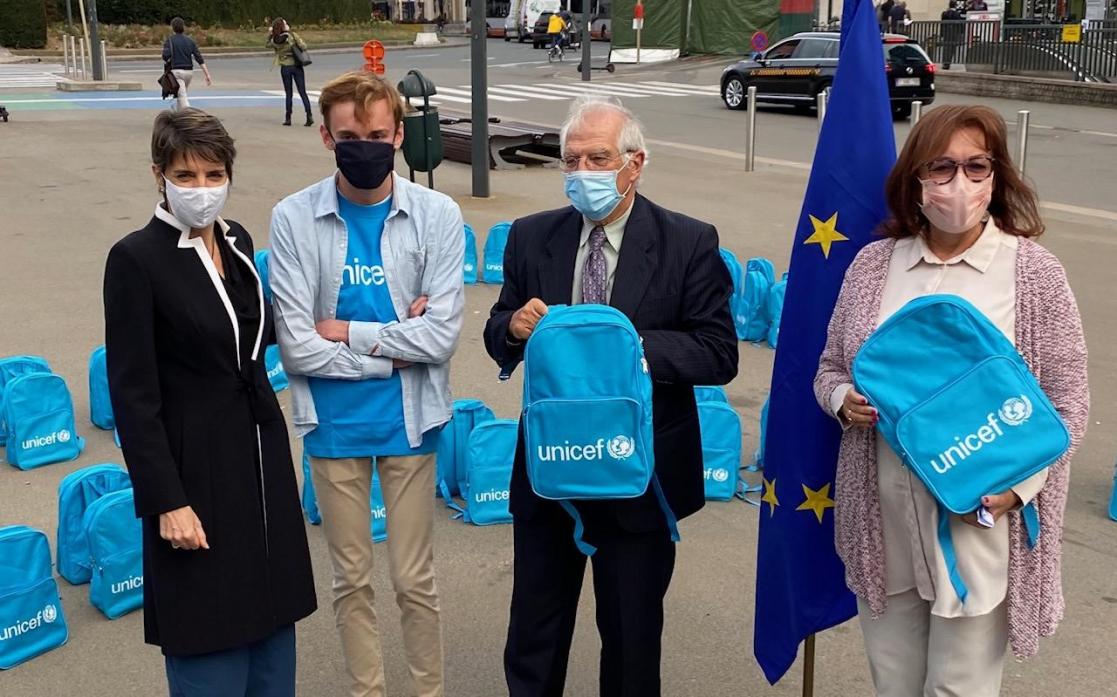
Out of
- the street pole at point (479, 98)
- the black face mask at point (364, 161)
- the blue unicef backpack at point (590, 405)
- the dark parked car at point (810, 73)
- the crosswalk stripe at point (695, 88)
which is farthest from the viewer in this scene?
the crosswalk stripe at point (695, 88)

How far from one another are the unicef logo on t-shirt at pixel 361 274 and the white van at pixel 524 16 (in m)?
49.3

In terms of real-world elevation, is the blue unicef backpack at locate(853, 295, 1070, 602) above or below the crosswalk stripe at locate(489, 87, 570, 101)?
above

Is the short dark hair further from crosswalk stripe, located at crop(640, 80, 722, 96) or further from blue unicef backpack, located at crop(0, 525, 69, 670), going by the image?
crosswalk stripe, located at crop(640, 80, 722, 96)

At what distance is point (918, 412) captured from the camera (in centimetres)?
286

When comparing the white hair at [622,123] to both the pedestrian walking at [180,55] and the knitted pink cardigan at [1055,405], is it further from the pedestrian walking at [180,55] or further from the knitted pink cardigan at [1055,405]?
the pedestrian walking at [180,55]

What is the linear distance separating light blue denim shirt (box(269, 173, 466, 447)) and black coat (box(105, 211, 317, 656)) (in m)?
0.32

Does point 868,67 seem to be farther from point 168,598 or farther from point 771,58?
point 771,58

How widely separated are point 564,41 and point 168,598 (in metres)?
43.3

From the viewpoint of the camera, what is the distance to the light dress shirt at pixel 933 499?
291cm

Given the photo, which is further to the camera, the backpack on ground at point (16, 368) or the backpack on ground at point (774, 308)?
the backpack on ground at point (774, 308)

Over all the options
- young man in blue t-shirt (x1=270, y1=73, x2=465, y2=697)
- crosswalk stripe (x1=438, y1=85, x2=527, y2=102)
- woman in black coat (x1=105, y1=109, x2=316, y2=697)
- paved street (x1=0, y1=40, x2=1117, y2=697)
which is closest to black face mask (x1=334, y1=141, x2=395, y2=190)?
young man in blue t-shirt (x1=270, y1=73, x2=465, y2=697)

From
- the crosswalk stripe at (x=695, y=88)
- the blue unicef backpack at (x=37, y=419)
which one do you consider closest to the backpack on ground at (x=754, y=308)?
the blue unicef backpack at (x=37, y=419)

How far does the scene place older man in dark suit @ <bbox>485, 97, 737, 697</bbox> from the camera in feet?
11.1

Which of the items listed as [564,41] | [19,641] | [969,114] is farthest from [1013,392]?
[564,41]
